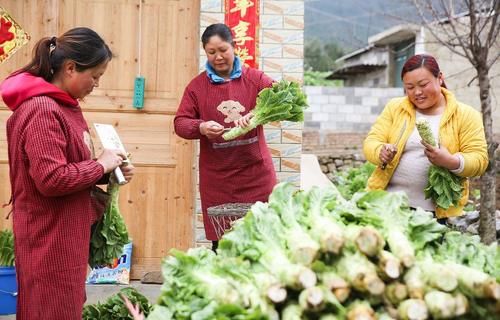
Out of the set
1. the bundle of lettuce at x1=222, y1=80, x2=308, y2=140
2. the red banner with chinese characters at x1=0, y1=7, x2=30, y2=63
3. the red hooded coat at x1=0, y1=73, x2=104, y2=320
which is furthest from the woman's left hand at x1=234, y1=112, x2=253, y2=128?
the red banner with chinese characters at x1=0, y1=7, x2=30, y2=63

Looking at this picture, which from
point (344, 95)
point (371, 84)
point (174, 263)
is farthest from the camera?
point (371, 84)

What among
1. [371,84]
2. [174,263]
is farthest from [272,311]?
[371,84]

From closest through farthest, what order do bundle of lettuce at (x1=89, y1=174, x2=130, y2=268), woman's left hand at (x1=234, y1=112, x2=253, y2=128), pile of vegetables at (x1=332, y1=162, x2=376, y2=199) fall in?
1. bundle of lettuce at (x1=89, y1=174, x2=130, y2=268)
2. woman's left hand at (x1=234, y1=112, x2=253, y2=128)
3. pile of vegetables at (x1=332, y1=162, x2=376, y2=199)

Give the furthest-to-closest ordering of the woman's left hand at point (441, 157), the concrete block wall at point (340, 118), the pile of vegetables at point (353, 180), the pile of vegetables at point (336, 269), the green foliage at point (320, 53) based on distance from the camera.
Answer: the green foliage at point (320, 53) < the concrete block wall at point (340, 118) < the pile of vegetables at point (353, 180) < the woman's left hand at point (441, 157) < the pile of vegetables at point (336, 269)

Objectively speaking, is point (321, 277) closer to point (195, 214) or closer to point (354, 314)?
point (354, 314)

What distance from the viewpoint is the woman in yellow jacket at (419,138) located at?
11.6 ft

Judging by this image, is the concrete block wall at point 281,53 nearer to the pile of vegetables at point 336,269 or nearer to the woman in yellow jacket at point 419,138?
the woman in yellow jacket at point 419,138

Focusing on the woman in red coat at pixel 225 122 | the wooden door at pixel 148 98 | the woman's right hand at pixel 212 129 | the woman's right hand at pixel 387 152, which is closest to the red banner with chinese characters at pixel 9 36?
the wooden door at pixel 148 98

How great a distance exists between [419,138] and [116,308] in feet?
6.39

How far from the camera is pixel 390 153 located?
3.54 m

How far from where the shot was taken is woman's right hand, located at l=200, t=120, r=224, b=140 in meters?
3.88

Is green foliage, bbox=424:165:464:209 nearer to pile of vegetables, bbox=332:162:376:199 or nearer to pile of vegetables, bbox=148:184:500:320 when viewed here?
pile of vegetables, bbox=148:184:500:320

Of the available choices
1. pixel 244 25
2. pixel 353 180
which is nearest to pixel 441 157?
pixel 244 25

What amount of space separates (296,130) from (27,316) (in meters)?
2.97
